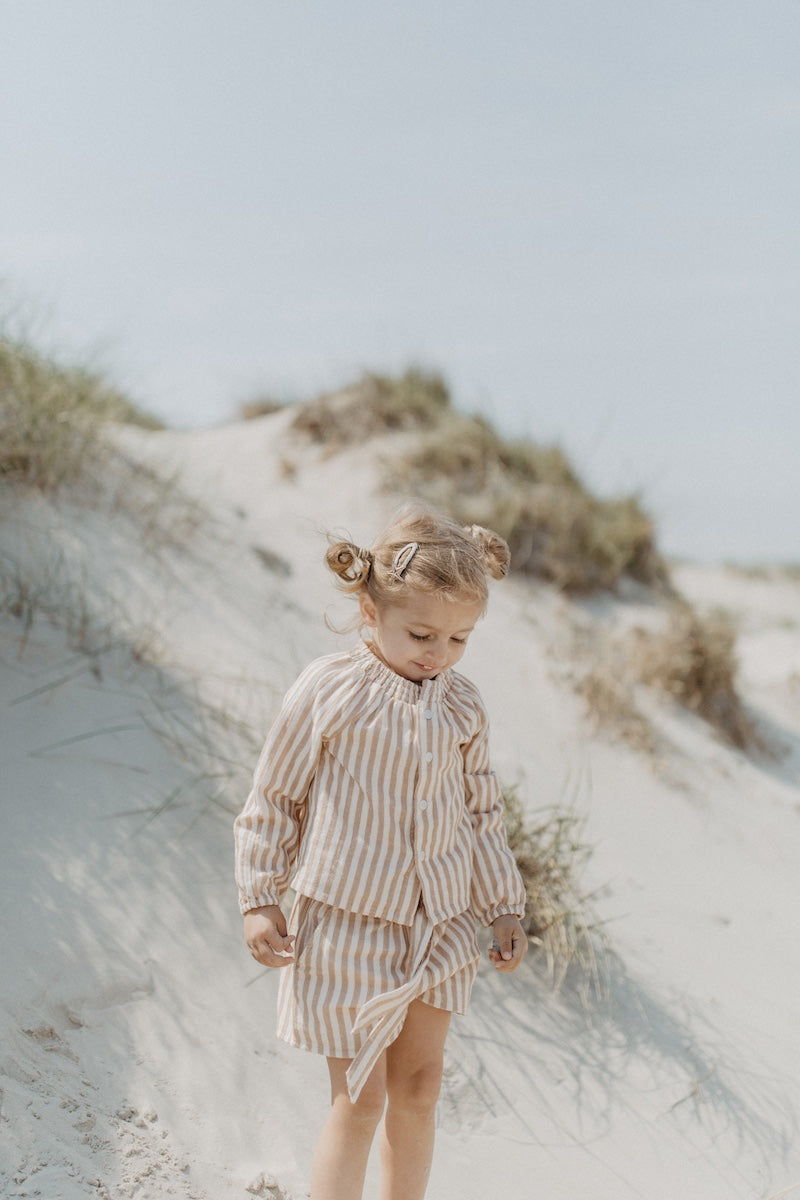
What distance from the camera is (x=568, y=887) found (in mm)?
3168

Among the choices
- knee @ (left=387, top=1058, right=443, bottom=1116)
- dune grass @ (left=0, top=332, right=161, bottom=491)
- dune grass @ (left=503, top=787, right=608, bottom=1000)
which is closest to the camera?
knee @ (left=387, top=1058, right=443, bottom=1116)

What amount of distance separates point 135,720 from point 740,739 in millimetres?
3497

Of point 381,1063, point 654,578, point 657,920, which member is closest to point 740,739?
point 654,578

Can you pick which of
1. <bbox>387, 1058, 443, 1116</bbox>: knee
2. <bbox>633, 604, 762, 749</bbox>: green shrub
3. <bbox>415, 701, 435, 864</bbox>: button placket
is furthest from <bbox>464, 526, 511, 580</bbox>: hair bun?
<bbox>633, 604, 762, 749</bbox>: green shrub

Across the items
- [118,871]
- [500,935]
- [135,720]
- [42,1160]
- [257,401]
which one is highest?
[257,401]

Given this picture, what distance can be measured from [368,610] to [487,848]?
0.51 meters

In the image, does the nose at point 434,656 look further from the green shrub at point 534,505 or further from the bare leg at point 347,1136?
the green shrub at point 534,505

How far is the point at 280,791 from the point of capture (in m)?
2.06

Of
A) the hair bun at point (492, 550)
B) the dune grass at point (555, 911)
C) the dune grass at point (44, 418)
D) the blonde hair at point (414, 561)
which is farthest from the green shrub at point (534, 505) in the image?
the blonde hair at point (414, 561)

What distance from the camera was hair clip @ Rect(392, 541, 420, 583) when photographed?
6.61ft

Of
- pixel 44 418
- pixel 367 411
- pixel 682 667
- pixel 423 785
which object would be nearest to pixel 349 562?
pixel 423 785

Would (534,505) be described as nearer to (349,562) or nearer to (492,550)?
(492,550)

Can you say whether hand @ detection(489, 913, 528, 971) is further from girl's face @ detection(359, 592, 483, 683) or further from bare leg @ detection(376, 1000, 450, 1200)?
girl's face @ detection(359, 592, 483, 683)

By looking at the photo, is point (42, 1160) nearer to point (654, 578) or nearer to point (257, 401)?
point (654, 578)
